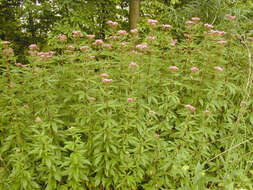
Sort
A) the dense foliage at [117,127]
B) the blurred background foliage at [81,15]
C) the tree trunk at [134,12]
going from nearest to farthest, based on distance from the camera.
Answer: the dense foliage at [117,127] → the blurred background foliage at [81,15] → the tree trunk at [134,12]

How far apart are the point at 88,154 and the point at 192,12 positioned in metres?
5.31

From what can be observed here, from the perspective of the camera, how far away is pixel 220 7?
5.93 m

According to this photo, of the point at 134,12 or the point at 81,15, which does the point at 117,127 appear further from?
the point at 134,12

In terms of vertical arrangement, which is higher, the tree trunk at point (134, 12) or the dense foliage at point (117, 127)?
the tree trunk at point (134, 12)

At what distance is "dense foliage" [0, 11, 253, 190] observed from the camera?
95.9 inches

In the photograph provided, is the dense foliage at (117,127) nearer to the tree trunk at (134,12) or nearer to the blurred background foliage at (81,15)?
the blurred background foliage at (81,15)

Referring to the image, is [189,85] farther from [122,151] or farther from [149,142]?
[122,151]

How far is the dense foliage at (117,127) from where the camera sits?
2.44m

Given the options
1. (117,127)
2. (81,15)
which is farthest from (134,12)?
(117,127)

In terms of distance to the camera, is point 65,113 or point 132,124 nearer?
point 132,124

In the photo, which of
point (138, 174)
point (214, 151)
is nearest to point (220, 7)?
point (214, 151)

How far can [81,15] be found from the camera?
6.07 m

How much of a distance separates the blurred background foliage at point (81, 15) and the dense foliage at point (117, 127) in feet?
9.09

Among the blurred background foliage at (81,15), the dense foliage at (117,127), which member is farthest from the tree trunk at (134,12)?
the dense foliage at (117,127)
